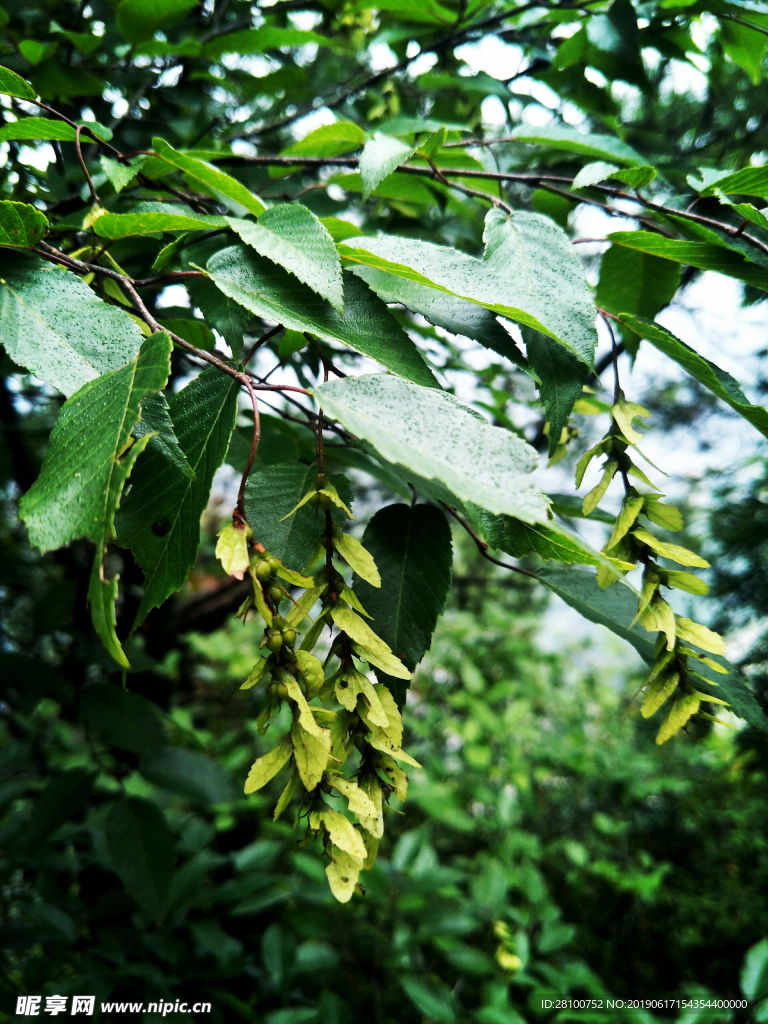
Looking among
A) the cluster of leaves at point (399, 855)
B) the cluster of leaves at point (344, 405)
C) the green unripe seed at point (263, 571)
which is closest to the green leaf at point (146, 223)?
the cluster of leaves at point (344, 405)

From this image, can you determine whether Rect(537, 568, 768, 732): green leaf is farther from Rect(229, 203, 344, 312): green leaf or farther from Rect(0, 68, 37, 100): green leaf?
Rect(0, 68, 37, 100): green leaf

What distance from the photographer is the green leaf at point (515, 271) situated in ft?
1.05

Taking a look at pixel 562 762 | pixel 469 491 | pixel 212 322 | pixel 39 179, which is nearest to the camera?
pixel 469 491

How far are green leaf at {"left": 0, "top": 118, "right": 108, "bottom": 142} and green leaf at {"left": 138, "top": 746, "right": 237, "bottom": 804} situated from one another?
726mm

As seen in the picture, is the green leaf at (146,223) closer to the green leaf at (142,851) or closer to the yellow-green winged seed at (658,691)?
the yellow-green winged seed at (658,691)

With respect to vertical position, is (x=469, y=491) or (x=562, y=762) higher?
(x=469, y=491)

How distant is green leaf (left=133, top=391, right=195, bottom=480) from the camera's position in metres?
0.29

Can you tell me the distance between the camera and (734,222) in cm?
45

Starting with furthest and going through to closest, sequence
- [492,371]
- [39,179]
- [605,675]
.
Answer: [605,675] < [492,371] < [39,179]

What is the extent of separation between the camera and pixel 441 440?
0.26 metres

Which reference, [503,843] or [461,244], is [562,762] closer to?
[503,843]

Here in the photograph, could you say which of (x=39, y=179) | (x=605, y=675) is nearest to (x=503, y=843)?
(x=605, y=675)

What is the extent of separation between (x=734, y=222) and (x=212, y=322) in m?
0.40

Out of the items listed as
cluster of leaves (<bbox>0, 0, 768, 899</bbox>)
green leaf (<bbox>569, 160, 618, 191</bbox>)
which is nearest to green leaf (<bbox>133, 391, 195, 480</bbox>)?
cluster of leaves (<bbox>0, 0, 768, 899</bbox>)
